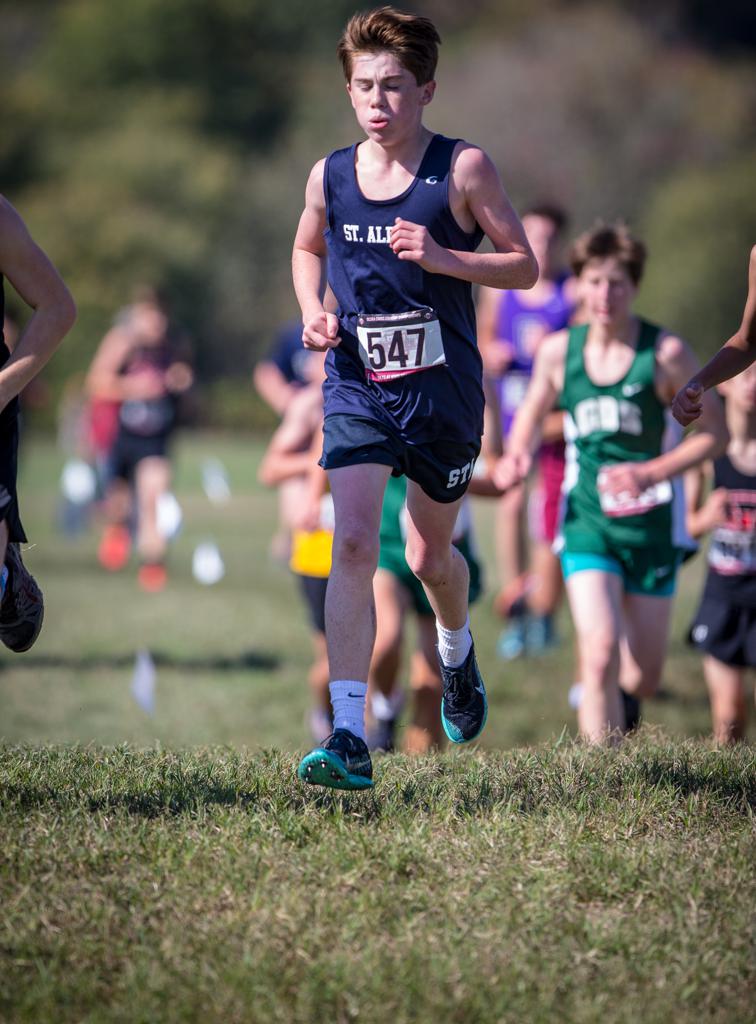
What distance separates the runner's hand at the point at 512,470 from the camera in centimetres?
681

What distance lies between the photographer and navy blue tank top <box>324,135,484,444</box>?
484 centimetres

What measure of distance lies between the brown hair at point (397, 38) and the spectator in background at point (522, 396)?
4.63 metres

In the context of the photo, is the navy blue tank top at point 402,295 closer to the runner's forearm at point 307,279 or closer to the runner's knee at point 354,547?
the runner's forearm at point 307,279

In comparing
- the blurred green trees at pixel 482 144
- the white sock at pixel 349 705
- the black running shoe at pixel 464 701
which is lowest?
the black running shoe at pixel 464 701

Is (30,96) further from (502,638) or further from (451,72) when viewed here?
(502,638)

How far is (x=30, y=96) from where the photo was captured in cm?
7675

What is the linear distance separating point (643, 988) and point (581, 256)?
4110mm

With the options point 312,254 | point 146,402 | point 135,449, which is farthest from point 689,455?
point 135,449

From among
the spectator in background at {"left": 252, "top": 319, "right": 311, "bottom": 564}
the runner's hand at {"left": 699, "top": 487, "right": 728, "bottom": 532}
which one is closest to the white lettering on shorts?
the runner's hand at {"left": 699, "top": 487, "right": 728, "bottom": 532}

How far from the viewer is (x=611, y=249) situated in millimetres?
6867

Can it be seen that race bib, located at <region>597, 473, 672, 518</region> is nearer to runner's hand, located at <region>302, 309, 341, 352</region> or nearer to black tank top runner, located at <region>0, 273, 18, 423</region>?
runner's hand, located at <region>302, 309, 341, 352</region>

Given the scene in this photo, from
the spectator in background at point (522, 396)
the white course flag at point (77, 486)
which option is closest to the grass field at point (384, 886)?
the spectator in background at point (522, 396)

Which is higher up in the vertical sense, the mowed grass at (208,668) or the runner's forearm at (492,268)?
the runner's forearm at (492,268)

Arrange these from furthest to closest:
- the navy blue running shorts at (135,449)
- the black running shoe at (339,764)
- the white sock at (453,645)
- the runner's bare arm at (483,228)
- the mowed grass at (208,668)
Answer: the navy blue running shorts at (135,449) → the mowed grass at (208,668) → the white sock at (453,645) → the runner's bare arm at (483,228) → the black running shoe at (339,764)
